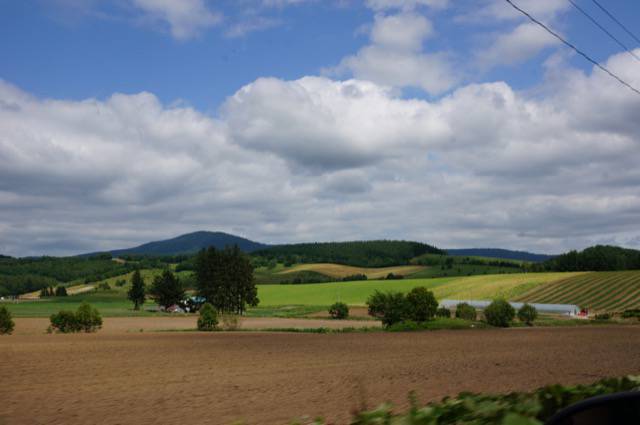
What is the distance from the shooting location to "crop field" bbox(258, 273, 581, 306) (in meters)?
108

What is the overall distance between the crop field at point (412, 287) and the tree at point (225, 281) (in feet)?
75.0

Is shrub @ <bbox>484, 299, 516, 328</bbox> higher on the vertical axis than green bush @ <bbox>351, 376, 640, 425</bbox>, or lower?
lower

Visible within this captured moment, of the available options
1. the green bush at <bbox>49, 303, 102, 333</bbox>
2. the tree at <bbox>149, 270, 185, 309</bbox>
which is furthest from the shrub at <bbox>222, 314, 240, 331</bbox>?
the tree at <bbox>149, 270, 185, 309</bbox>

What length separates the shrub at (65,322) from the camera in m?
57.1

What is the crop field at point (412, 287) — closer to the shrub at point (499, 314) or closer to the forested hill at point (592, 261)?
the forested hill at point (592, 261)

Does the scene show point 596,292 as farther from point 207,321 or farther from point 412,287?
point 207,321

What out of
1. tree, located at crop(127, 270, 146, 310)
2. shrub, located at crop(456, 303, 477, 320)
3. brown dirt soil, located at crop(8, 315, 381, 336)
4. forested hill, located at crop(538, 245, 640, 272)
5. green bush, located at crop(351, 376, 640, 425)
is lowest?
brown dirt soil, located at crop(8, 315, 381, 336)

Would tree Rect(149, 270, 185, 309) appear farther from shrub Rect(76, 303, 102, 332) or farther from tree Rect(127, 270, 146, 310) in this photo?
shrub Rect(76, 303, 102, 332)

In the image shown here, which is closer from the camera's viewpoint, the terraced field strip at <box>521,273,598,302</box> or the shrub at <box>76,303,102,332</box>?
the shrub at <box>76,303,102,332</box>

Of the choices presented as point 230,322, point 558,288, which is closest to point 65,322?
point 230,322

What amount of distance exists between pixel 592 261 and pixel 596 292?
58729mm

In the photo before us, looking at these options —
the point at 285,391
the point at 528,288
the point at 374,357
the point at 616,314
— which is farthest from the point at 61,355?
the point at 528,288

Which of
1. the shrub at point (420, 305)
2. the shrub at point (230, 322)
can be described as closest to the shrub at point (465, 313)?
the shrub at point (420, 305)

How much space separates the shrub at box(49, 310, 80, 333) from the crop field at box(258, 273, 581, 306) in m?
65.9
